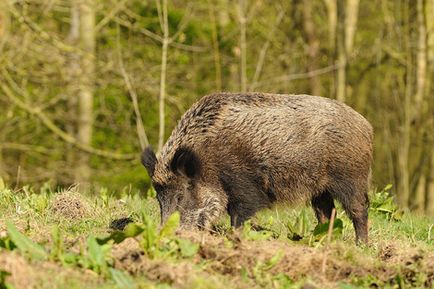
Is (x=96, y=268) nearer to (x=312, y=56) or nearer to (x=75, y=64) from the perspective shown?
(x=75, y=64)

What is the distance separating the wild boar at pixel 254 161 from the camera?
25.0 ft

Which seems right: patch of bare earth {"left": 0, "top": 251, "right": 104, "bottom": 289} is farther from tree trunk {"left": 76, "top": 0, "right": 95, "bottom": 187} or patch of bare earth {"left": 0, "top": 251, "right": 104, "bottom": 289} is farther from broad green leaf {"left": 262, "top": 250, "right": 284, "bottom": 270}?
tree trunk {"left": 76, "top": 0, "right": 95, "bottom": 187}

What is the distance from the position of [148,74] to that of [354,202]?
841 cm

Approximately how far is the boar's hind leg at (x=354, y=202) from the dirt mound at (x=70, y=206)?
2.31 metres

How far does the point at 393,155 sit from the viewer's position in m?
19.2

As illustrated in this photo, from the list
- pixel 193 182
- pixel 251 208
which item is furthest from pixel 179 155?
pixel 251 208

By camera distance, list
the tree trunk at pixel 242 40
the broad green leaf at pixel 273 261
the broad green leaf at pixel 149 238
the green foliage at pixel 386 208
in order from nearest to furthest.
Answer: the broad green leaf at pixel 149 238
the broad green leaf at pixel 273 261
the green foliage at pixel 386 208
the tree trunk at pixel 242 40

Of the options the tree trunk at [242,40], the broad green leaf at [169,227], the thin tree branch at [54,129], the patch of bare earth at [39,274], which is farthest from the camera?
the tree trunk at [242,40]

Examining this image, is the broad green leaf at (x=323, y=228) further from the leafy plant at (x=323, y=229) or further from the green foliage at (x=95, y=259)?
the green foliage at (x=95, y=259)

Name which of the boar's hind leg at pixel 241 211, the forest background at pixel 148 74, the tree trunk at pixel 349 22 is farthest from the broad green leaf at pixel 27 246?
the tree trunk at pixel 349 22

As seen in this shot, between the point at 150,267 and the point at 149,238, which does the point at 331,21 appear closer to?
the point at 149,238

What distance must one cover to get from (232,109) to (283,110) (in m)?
0.48

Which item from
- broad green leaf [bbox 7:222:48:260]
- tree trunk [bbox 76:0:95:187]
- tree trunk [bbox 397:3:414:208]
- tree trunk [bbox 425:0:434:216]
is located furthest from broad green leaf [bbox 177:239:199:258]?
tree trunk [bbox 425:0:434:216]

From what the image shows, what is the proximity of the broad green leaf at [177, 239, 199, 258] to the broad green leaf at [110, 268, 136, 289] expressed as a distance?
0.55 metres
